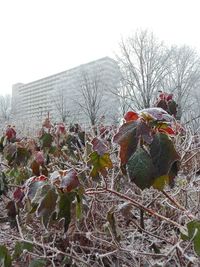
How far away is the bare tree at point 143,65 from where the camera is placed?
1195 inches

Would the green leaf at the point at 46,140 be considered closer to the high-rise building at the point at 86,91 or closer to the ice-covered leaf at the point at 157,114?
the ice-covered leaf at the point at 157,114

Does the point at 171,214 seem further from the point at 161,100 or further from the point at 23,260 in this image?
the point at 23,260

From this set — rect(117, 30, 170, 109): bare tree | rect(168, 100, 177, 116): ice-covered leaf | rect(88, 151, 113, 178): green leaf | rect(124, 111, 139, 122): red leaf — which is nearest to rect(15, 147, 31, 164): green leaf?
rect(168, 100, 177, 116): ice-covered leaf

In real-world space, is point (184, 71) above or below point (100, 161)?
above

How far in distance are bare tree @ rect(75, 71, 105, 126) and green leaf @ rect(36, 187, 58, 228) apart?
30.9 metres

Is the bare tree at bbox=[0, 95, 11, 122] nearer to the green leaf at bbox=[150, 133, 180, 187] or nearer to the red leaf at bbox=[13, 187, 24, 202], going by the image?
the red leaf at bbox=[13, 187, 24, 202]

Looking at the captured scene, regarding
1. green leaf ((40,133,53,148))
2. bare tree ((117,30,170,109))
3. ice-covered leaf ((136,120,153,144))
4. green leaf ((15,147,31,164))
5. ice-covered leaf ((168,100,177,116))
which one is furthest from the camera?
bare tree ((117,30,170,109))

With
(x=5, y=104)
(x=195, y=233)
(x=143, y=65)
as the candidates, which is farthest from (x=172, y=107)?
(x=5, y=104)

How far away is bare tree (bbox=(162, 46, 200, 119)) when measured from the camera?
31.1 meters

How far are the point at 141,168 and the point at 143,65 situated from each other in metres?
31.3

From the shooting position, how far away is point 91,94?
3347 cm

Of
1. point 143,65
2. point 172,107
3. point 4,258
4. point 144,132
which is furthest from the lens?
point 143,65

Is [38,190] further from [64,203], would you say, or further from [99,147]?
[99,147]

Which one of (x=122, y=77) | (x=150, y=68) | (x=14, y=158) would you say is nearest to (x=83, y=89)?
(x=122, y=77)
